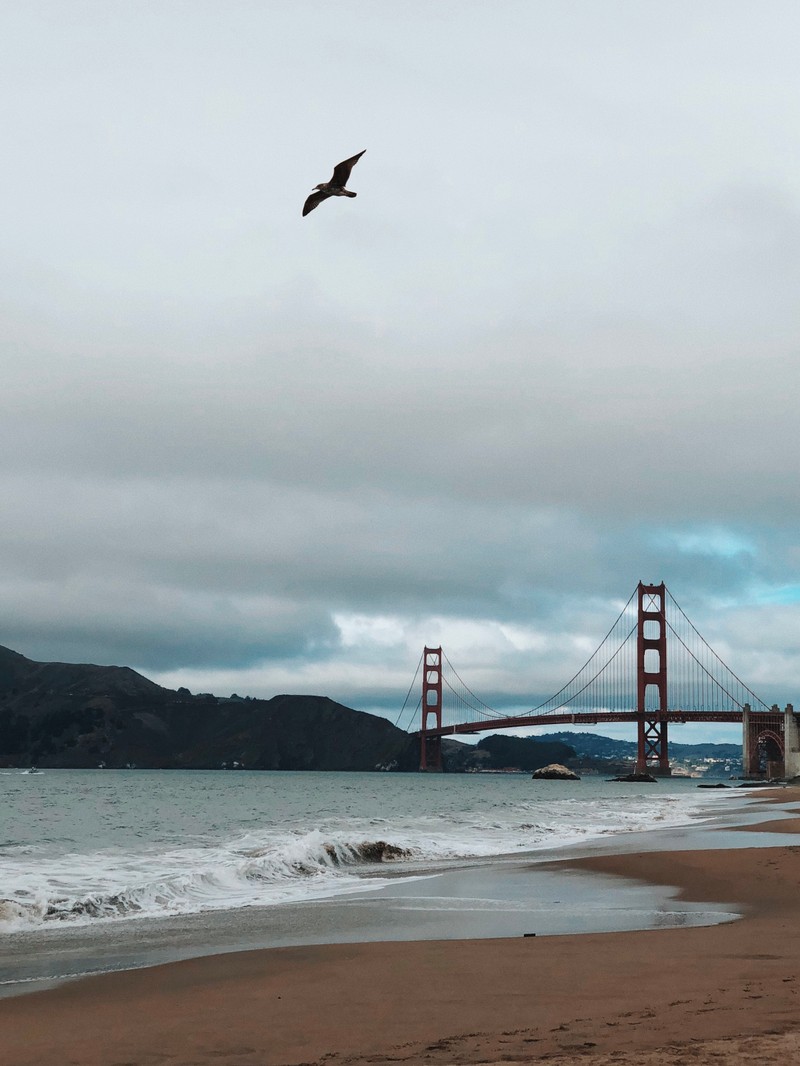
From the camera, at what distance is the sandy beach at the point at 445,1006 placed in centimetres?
586

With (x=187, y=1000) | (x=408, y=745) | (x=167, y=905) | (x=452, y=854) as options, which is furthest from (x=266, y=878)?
A: (x=408, y=745)

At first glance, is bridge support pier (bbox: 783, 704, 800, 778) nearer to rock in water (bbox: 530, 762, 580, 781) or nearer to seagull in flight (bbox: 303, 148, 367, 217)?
rock in water (bbox: 530, 762, 580, 781)

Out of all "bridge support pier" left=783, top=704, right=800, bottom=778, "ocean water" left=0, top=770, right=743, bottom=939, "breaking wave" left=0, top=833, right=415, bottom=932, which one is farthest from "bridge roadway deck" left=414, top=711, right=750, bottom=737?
"breaking wave" left=0, top=833, right=415, bottom=932

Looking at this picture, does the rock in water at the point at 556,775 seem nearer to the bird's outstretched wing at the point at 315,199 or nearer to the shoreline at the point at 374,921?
the shoreline at the point at 374,921

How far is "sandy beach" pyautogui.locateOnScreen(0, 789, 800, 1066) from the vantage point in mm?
5863

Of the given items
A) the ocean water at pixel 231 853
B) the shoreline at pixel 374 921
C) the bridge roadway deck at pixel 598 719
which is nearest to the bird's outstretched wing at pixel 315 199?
the shoreline at pixel 374 921

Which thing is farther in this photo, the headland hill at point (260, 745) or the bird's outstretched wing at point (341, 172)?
the headland hill at point (260, 745)

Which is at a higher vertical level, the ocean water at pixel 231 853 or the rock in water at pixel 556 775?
the ocean water at pixel 231 853

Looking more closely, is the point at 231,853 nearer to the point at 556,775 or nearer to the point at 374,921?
the point at 374,921

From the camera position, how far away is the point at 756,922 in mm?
10492

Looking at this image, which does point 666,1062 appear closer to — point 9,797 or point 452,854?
point 452,854

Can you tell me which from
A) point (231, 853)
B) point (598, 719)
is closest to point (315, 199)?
point (231, 853)

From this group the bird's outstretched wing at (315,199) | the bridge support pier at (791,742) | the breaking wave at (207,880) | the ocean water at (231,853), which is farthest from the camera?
the bridge support pier at (791,742)

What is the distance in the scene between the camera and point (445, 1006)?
7.05 meters
